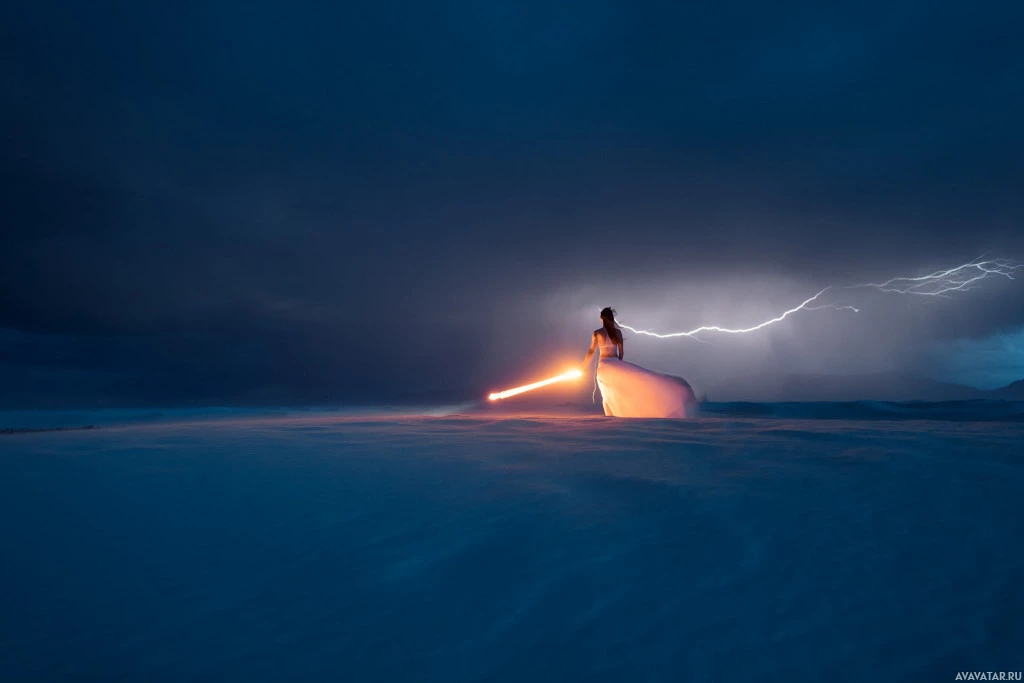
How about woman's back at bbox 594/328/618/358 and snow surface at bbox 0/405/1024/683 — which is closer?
snow surface at bbox 0/405/1024/683

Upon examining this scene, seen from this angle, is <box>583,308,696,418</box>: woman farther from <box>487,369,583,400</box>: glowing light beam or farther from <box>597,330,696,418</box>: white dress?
<box>487,369,583,400</box>: glowing light beam

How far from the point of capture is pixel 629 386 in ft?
26.8

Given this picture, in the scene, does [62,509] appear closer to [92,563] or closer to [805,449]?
[92,563]

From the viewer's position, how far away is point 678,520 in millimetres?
2453

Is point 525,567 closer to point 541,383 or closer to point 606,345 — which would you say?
point 541,383

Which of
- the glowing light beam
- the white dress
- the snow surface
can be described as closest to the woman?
the white dress

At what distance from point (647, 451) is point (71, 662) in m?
3.20

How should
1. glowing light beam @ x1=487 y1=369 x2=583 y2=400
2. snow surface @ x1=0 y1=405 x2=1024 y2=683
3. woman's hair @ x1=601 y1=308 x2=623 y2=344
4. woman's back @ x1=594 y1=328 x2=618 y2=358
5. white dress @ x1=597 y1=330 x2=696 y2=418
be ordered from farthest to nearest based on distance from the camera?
woman's back @ x1=594 y1=328 x2=618 y2=358 → woman's hair @ x1=601 y1=308 x2=623 y2=344 → glowing light beam @ x1=487 y1=369 x2=583 y2=400 → white dress @ x1=597 y1=330 x2=696 y2=418 → snow surface @ x1=0 y1=405 x2=1024 y2=683

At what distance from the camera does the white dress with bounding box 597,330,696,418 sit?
25.6 ft

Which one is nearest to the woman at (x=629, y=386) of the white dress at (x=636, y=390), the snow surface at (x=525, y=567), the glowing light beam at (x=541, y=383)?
the white dress at (x=636, y=390)

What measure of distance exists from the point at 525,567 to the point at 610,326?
6509mm

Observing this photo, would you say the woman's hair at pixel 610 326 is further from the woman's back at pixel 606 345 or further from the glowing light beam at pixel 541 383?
the glowing light beam at pixel 541 383

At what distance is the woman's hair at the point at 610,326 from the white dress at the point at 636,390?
0.28 ft

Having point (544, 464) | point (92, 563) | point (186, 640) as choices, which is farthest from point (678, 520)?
point (92, 563)
